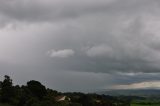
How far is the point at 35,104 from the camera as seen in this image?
322 ft

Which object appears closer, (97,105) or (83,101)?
(83,101)

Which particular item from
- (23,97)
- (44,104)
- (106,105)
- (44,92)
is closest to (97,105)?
(106,105)

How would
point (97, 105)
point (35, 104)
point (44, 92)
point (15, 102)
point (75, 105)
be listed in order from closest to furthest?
point (35, 104)
point (15, 102)
point (75, 105)
point (44, 92)
point (97, 105)

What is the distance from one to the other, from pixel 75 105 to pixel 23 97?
18382 millimetres

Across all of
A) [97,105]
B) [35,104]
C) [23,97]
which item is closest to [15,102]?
[23,97]

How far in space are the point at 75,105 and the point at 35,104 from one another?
83.8 ft

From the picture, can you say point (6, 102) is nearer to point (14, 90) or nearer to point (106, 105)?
point (14, 90)

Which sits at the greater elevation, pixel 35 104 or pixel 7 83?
pixel 7 83

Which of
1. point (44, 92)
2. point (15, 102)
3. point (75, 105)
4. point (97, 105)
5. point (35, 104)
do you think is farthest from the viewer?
point (97, 105)

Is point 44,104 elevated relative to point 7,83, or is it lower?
lower

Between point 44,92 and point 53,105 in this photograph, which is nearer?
point 53,105

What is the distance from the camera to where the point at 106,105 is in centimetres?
16412

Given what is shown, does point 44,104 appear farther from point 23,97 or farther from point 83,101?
point 83,101

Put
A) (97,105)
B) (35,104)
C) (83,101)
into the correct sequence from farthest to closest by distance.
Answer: (97,105) → (83,101) → (35,104)
